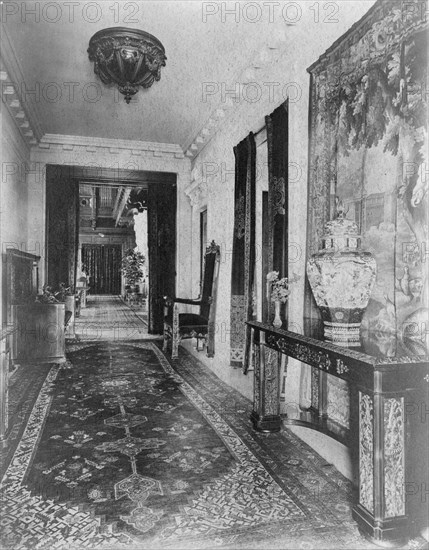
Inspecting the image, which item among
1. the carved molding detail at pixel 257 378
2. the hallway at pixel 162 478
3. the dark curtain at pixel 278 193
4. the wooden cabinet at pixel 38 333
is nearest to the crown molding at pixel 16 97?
the wooden cabinet at pixel 38 333

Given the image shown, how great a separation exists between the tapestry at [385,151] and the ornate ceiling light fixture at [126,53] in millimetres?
1798

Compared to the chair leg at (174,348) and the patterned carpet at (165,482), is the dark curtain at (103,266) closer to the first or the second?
the chair leg at (174,348)

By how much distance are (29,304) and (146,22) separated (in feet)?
11.6

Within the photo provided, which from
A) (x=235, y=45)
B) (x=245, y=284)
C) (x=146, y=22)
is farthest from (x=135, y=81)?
(x=245, y=284)

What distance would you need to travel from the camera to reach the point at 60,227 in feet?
25.6

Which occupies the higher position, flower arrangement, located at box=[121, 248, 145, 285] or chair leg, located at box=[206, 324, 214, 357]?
flower arrangement, located at box=[121, 248, 145, 285]

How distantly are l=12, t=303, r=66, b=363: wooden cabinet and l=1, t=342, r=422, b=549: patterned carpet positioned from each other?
168cm

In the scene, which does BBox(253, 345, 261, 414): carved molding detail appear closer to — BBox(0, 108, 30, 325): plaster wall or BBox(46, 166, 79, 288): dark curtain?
BBox(0, 108, 30, 325): plaster wall

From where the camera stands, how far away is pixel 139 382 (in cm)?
446

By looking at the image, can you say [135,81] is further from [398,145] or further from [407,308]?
[407,308]

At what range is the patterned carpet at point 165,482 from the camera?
6.06ft

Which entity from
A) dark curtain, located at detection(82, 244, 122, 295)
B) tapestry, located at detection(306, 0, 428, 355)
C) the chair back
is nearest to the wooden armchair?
the chair back

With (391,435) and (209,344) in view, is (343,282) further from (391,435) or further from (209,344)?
(209,344)

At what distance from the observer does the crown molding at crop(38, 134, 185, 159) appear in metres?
7.66
